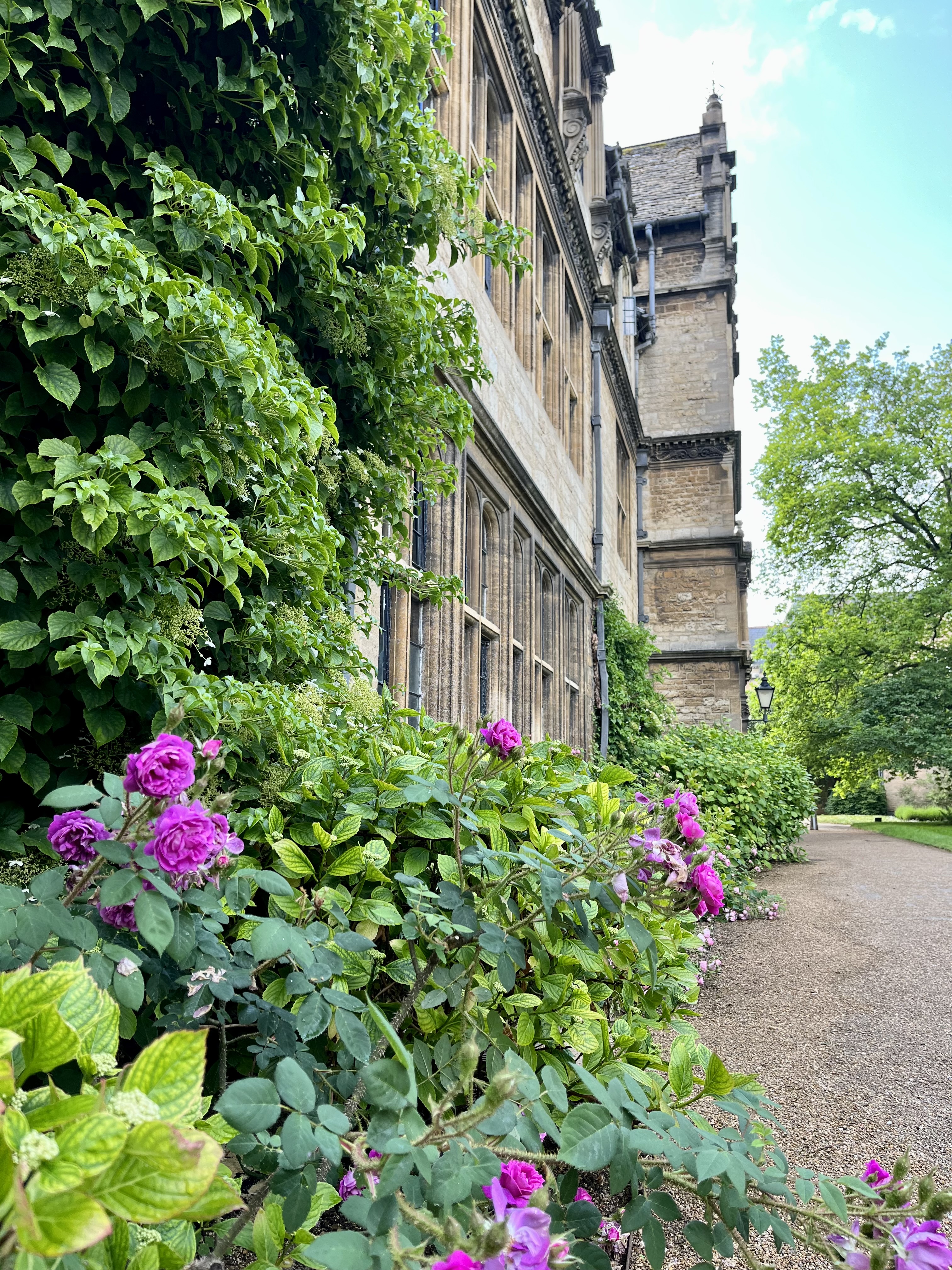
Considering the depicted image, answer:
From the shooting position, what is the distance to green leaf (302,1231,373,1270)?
74 cm

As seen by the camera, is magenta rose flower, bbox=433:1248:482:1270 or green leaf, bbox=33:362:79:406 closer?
magenta rose flower, bbox=433:1248:482:1270

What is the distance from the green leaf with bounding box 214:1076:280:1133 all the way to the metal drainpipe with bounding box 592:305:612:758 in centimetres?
1091

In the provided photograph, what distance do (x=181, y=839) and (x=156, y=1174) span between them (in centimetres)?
55

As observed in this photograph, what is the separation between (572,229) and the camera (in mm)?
10469

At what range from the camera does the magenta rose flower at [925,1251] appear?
3.14 ft

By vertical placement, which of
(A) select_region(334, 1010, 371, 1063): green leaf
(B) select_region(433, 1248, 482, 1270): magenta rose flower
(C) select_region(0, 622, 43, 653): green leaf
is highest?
(C) select_region(0, 622, 43, 653): green leaf

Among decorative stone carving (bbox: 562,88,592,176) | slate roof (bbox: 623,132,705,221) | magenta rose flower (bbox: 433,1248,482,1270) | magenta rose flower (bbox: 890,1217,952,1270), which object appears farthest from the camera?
slate roof (bbox: 623,132,705,221)

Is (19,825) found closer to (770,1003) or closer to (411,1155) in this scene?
(411,1155)

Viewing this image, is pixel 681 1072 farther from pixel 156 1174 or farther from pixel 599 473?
pixel 599 473

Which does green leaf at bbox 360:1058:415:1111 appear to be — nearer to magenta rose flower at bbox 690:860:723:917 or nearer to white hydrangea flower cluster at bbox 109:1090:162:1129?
white hydrangea flower cluster at bbox 109:1090:162:1129

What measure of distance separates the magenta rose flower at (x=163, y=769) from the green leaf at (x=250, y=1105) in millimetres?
349

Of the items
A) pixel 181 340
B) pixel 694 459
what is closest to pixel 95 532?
pixel 181 340

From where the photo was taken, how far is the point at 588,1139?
1.08 meters

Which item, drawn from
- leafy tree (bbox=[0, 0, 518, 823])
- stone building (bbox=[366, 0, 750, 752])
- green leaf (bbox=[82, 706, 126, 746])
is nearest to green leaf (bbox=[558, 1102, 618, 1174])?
leafy tree (bbox=[0, 0, 518, 823])
